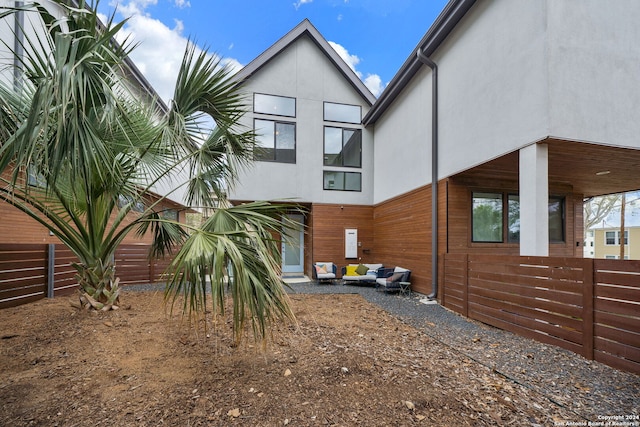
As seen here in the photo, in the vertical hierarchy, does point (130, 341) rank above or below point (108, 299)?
below

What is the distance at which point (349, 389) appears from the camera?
2.54 meters

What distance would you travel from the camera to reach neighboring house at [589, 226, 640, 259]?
68.1ft

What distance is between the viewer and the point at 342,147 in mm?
10906

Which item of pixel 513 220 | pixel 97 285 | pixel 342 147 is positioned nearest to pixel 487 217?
pixel 513 220

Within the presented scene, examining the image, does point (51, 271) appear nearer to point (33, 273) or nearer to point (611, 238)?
point (33, 273)

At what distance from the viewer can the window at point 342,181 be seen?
1070 centimetres

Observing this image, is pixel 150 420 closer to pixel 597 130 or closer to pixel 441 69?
pixel 597 130

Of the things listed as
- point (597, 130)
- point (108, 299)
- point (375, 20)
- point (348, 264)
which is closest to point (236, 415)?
point (108, 299)

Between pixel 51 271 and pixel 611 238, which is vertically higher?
pixel 611 238

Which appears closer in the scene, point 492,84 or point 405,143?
point 492,84

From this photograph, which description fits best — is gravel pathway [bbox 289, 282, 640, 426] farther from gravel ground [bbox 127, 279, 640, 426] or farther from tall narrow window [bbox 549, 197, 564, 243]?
tall narrow window [bbox 549, 197, 564, 243]

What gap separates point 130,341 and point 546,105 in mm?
6514

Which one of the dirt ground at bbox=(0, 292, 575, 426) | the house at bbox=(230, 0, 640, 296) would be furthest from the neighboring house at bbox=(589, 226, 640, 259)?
the dirt ground at bbox=(0, 292, 575, 426)

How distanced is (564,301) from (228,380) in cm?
427
